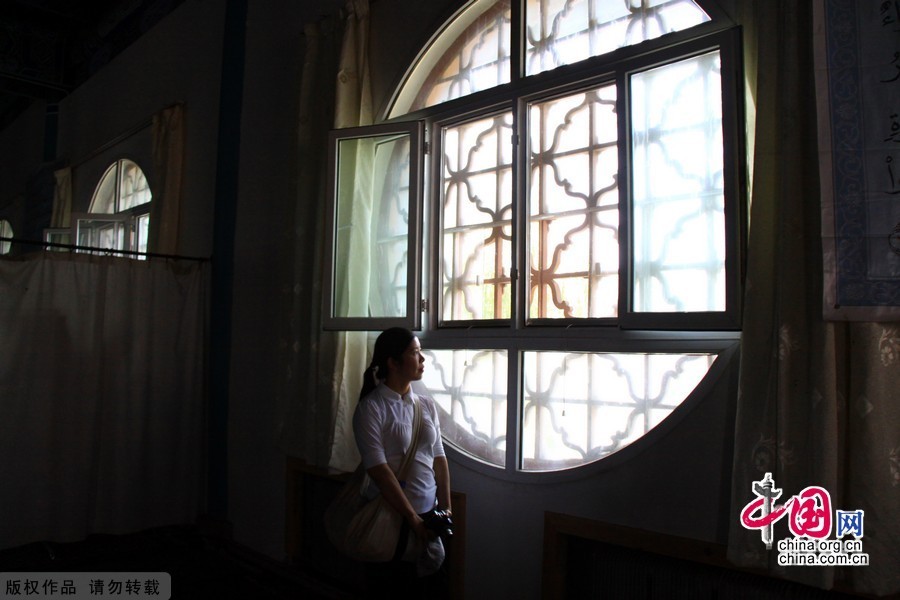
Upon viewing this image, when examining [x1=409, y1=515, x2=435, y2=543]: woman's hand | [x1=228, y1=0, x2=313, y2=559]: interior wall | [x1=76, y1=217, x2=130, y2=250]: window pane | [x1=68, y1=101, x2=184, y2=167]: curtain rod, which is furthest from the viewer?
[x1=76, y1=217, x2=130, y2=250]: window pane

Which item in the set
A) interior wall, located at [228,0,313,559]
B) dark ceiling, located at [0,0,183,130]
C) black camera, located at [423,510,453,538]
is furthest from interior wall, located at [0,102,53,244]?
black camera, located at [423,510,453,538]

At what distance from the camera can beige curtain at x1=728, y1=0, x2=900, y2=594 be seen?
175 centimetres

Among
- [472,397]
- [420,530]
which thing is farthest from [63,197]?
[420,530]

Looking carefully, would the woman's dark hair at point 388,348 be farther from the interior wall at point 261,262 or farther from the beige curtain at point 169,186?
the beige curtain at point 169,186

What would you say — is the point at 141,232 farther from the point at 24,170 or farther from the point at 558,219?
the point at 558,219

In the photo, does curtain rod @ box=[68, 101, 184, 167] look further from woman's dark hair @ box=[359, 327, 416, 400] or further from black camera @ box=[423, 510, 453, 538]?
black camera @ box=[423, 510, 453, 538]

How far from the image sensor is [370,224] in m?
3.25

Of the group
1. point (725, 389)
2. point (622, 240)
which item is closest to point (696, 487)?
point (725, 389)

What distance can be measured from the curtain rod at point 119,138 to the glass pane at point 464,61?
2.35 m

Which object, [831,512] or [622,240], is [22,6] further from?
[831,512]

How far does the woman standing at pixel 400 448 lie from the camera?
218cm

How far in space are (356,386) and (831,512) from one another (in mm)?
1987

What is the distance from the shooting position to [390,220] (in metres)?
3.22

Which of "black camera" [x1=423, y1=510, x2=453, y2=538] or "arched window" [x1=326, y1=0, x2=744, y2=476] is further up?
"arched window" [x1=326, y1=0, x2=744, y2=476]
